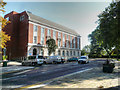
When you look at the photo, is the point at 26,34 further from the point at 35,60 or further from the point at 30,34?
the point at 35,60

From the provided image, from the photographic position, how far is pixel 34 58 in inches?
774

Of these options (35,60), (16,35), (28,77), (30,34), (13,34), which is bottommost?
(28,77)

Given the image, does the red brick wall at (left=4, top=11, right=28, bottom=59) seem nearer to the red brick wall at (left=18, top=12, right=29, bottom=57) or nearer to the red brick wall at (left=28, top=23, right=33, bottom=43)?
the red brick wall at (left=18, top=12, right=29, bottom=57)

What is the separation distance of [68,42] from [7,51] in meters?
26.2

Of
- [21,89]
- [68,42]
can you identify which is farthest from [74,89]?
[68,42]

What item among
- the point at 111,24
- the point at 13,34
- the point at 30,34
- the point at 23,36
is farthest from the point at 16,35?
the point at 111,24

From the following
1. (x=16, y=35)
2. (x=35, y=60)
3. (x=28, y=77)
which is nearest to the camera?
(x=28, y=77)

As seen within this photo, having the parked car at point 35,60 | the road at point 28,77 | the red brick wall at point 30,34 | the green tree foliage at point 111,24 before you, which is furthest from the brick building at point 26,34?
the green tree foliage at point 111,24

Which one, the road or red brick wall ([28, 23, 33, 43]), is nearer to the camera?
the road

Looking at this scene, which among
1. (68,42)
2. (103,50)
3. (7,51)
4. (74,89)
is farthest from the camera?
(68,42)

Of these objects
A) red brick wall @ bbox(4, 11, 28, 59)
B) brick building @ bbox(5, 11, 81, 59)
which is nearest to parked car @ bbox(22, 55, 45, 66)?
brick building @ bbox(5, 11, 81, 59)

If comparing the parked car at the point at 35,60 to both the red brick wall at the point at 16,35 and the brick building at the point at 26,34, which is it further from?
the red brick wall at the point at 16,35

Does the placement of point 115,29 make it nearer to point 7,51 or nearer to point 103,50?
point 103,50

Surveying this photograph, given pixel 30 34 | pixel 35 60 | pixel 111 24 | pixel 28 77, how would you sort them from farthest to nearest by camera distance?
pixel 30 34 → pixel 35 60 → pixel 111 24 → pixel 28 77
